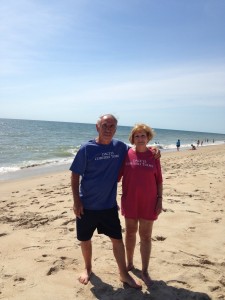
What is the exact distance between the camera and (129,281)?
3.71m

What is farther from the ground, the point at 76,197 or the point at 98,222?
the point at 76,197

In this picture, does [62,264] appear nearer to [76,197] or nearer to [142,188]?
[76,197]

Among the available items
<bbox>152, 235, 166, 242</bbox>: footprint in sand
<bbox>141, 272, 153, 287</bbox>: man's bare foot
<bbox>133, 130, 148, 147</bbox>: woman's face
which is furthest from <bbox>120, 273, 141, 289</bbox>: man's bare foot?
<bbox>133, 130, 148, 147</bbox>: woman's face

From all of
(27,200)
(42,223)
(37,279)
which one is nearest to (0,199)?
(27,200)

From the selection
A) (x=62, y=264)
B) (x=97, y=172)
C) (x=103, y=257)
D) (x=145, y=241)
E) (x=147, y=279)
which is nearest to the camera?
(x=97, y=172)

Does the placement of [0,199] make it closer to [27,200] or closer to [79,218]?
[27,200]

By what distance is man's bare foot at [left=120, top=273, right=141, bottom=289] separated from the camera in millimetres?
→ 3664

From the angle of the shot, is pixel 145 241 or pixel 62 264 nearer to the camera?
pixel 145 241

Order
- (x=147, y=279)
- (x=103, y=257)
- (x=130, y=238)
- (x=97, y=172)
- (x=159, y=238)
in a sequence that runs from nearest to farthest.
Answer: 1. (x=97, y=172)
2. (x=147, y=279)
3. (x=130, y=238)
4. (x=103, y=257)
5. (x=159, y=238)

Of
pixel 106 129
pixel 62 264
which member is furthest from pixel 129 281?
pixel 106 129

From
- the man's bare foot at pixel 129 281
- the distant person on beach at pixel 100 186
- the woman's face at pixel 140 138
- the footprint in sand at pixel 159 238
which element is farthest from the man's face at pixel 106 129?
the footprint in sand at pixel 159 238

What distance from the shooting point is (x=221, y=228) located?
5.55 meters

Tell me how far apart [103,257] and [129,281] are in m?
0.78

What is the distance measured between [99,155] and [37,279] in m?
1.66
